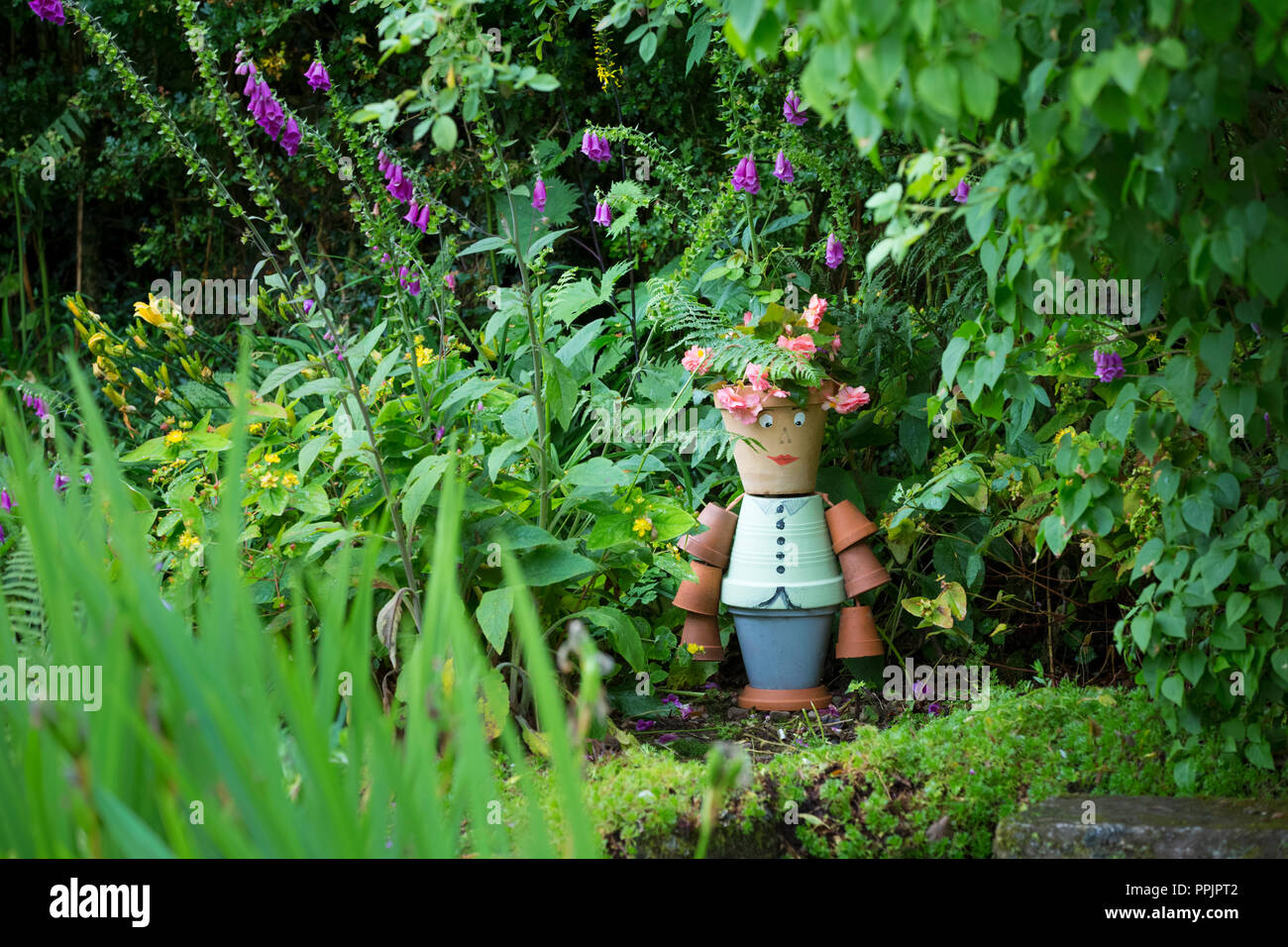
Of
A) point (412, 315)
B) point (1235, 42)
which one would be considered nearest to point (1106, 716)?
point (1235, 42)

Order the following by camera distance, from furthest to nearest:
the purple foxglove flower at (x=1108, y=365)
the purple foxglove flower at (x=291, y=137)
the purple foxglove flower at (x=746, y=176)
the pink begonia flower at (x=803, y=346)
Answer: the purple foxglove flower at (x=746, y=176), the pink begonia flower at (x=803, y=346), the purple foxglove flower at (x=291, y=137), the purple foxglove flower at (x=1108, y=365)

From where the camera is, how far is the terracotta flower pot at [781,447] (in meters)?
2.94

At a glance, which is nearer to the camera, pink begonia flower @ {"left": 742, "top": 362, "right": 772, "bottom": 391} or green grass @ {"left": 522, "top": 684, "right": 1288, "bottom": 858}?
green grass @ {"left": 522, "top": 684, "right": 1288, "bottom": 858}

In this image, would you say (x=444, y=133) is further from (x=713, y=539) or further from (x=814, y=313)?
(x=713, y=539)

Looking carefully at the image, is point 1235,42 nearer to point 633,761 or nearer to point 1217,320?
point 1217,320

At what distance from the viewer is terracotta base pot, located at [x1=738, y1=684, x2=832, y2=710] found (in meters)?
2.98

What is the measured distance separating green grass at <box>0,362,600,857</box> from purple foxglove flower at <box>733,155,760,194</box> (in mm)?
2333

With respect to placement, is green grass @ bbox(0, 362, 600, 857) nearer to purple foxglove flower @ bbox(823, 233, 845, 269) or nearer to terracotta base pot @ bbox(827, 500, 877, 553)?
terracotta base pot @ bbox(827, 500, 877, 553)

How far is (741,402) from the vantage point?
115 inches

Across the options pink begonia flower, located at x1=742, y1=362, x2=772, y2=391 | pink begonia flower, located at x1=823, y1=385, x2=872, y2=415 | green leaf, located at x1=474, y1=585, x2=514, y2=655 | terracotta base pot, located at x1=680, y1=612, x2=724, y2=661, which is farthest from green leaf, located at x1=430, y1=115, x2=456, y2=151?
terracotta base pot, located at x1=680, y1=612, x2=724, y2=661

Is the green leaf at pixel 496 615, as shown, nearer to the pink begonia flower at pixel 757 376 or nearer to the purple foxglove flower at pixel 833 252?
the pink begonia flower at pixel 757 376

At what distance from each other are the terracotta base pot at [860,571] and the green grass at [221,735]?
206 cm

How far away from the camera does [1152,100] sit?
1.12 m

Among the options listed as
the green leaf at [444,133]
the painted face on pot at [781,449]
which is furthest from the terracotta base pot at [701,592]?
the green leaf at [444,133]
